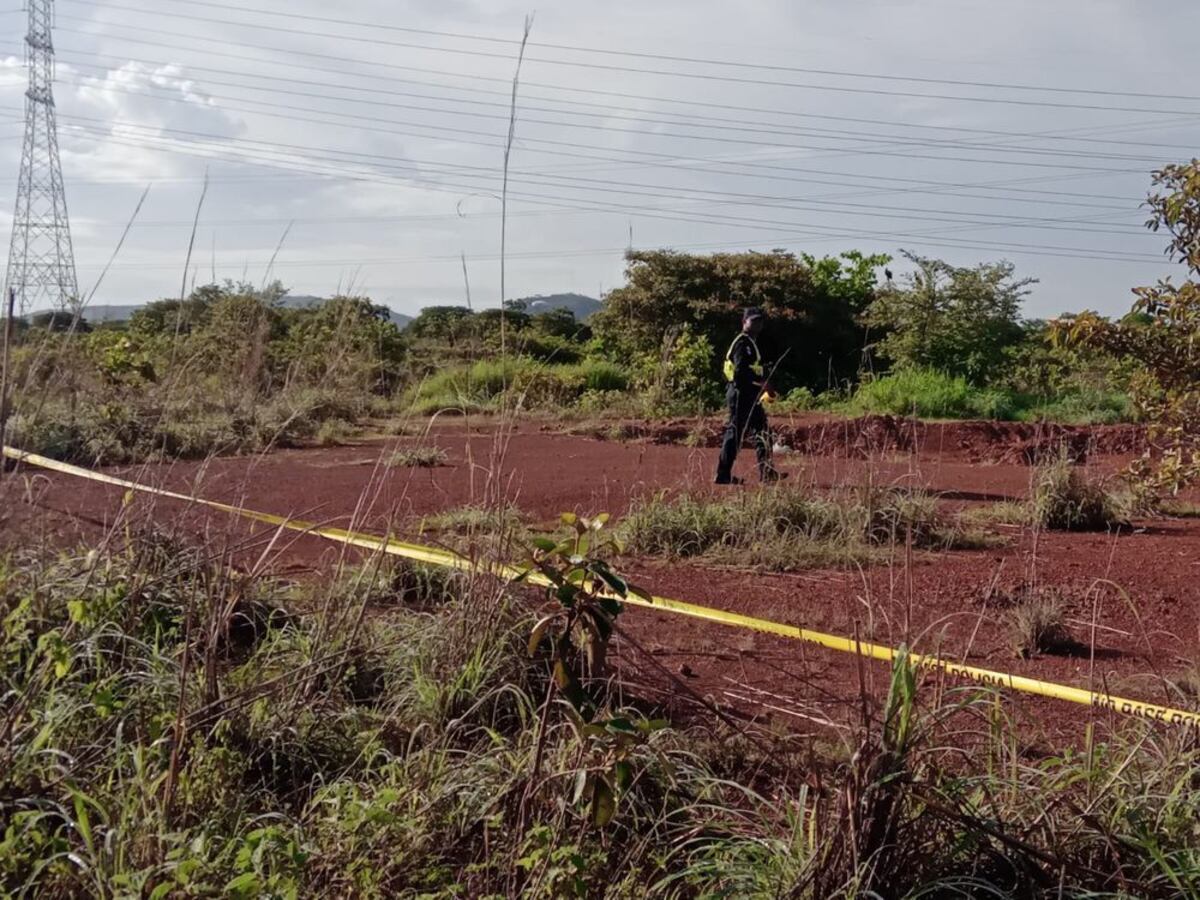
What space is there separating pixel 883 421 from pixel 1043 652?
10619 mm

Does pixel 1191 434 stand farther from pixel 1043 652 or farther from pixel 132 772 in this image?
pixel 132 772

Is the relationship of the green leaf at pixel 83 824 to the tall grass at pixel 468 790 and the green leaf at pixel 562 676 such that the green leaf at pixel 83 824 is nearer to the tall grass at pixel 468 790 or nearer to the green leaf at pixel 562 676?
the tall grass at pixel 468 790

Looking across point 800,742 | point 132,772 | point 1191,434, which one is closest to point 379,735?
point 132,772

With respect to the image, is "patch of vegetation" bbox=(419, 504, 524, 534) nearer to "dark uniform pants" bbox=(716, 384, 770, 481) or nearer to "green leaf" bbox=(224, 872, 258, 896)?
"green leaf" bbox=(224, 872, 258, 896)

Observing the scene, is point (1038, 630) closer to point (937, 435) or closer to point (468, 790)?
point (468, 790)

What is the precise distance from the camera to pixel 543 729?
114 inches

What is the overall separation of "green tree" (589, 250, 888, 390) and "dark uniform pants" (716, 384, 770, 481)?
1411 cm

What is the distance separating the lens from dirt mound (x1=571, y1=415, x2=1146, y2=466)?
1410 cm

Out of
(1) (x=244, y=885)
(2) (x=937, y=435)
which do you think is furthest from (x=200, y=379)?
(2) (x=937, y=435)

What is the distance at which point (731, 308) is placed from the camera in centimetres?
2494

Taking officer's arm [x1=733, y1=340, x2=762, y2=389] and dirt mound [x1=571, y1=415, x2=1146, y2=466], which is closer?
officer's arm [x1=733, y1=340, x2=762, y2=389]

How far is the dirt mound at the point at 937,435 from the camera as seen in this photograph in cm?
1410

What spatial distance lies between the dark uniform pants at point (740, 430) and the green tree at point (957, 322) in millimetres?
12717

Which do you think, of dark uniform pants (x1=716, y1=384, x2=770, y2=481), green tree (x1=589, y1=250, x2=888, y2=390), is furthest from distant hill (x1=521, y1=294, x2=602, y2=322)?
green tree (x1=589, y1=250, x2=888, y2=390)
